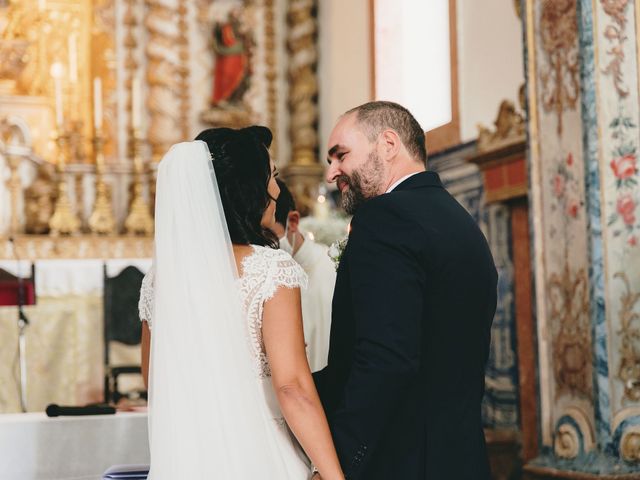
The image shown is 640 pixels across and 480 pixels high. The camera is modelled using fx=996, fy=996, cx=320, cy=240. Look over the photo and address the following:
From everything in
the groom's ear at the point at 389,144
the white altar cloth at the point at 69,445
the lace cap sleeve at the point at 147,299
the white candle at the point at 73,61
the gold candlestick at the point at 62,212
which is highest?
the white candle at the point at 73,61

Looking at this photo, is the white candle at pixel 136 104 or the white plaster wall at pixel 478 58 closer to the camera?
the white plaster wall at pixel 478 58

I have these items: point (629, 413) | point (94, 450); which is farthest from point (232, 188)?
point (629, 413)

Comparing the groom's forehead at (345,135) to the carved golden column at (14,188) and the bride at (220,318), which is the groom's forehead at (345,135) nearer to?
the bride at (220,318)

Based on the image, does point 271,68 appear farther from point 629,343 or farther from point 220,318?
point 220,318

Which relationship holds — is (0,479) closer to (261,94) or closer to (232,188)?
(232,188)

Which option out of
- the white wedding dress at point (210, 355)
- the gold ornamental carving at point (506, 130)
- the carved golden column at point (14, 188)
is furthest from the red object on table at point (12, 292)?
the white wedding dress at point (210, 355)

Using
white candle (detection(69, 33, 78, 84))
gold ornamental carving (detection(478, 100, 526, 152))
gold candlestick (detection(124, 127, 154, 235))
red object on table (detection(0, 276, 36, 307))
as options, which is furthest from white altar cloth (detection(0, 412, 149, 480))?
white candle (detection(69, 33, 78, 84))

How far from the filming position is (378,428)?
2303mm

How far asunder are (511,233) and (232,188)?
4.17 meters

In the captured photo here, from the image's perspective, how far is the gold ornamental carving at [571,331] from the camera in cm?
431

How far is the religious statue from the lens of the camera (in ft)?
32.8

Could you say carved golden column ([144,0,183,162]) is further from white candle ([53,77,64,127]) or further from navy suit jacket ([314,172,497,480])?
navy suit jacket ([314,172,497,480])

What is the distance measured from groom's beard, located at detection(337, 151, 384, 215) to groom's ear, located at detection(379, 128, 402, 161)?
2cm

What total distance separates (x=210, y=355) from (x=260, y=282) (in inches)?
9.4
